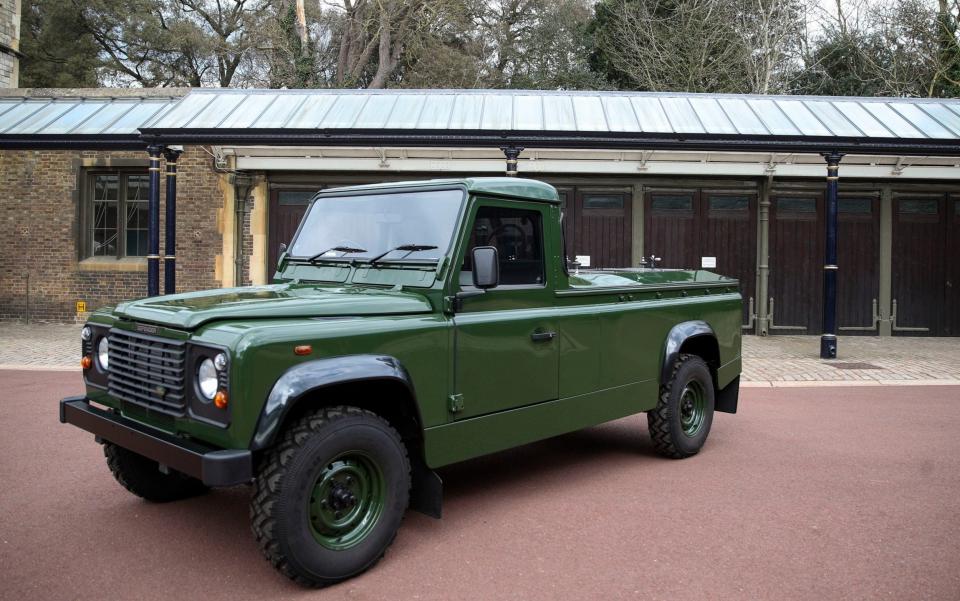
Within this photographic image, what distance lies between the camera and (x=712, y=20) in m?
24.0

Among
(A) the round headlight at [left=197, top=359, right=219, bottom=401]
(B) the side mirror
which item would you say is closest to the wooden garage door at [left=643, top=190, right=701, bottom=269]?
(B) the side mirror

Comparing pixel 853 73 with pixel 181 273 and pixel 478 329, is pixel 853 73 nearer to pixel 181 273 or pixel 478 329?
pixel 181 273

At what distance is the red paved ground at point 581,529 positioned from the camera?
11.5ft

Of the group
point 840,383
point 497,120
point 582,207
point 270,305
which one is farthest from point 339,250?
point 582,207

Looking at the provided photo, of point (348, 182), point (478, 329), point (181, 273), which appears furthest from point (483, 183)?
point (181, 273)

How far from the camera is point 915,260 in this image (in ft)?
50.2

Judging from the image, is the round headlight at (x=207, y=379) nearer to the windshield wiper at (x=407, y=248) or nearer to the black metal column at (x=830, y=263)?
the windshield wiper at (x=407, y=248)

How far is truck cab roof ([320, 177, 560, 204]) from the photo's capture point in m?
4.32

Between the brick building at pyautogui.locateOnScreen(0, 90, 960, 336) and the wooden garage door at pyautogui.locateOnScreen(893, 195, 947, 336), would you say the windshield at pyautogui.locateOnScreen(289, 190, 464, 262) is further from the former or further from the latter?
the wooden garage door at pyautogui.locateOnScreen(893, 195, 947, 336)

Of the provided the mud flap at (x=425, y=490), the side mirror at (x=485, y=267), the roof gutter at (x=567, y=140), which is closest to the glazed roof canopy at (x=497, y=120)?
the roof gutter at (x=567, y=140)

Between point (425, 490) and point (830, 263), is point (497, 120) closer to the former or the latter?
point (830, 263)

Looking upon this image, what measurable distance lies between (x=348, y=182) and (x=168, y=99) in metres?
4.24

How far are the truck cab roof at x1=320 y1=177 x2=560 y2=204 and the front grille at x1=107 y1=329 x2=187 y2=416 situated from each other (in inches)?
68.6

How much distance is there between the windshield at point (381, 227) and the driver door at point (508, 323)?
186 mm
